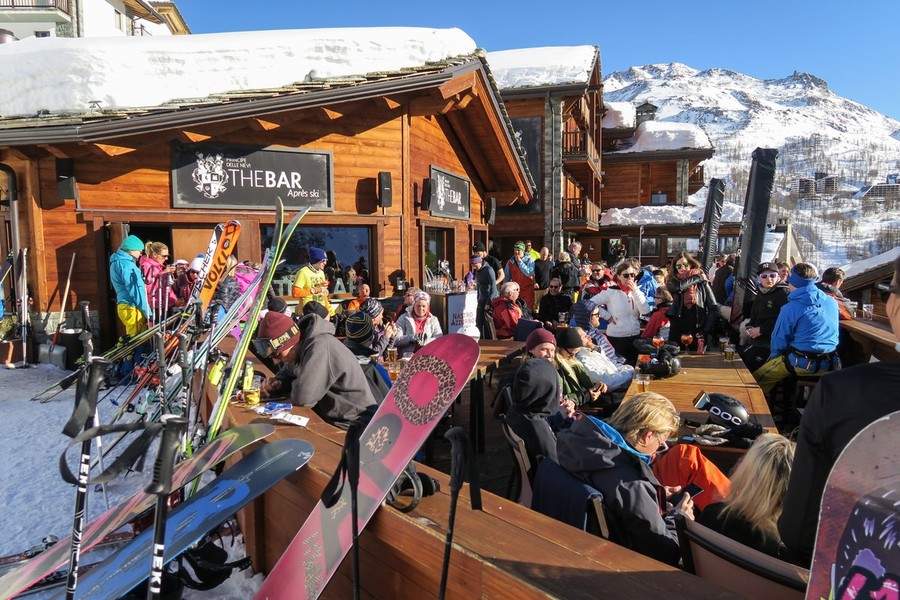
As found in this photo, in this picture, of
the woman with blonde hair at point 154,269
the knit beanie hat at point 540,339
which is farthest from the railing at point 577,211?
the knit beanie hat at point 540,339

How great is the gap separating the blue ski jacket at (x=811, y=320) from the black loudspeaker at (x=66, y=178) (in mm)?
7941

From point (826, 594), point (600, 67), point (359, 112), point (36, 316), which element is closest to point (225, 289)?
point (36, 316)

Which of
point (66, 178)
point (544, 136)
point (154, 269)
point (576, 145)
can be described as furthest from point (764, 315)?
point (576, 145)

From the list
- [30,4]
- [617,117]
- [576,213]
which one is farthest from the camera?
[30,4]

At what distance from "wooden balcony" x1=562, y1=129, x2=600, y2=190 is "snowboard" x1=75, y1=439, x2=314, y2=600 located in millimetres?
17995

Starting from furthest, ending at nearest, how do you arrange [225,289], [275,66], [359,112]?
1. [275,66]
2. [359,112]
3. [225,289]

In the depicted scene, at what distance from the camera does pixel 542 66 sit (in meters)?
17.8

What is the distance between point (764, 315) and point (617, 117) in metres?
25.0

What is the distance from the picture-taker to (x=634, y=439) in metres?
2.57

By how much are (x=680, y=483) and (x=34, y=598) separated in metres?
3.35

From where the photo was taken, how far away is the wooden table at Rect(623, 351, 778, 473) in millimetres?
3310

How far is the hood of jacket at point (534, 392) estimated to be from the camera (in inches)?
132

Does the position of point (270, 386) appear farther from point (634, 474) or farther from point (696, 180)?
point (696, 180)

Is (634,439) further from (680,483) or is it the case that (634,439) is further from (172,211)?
(172,211)
